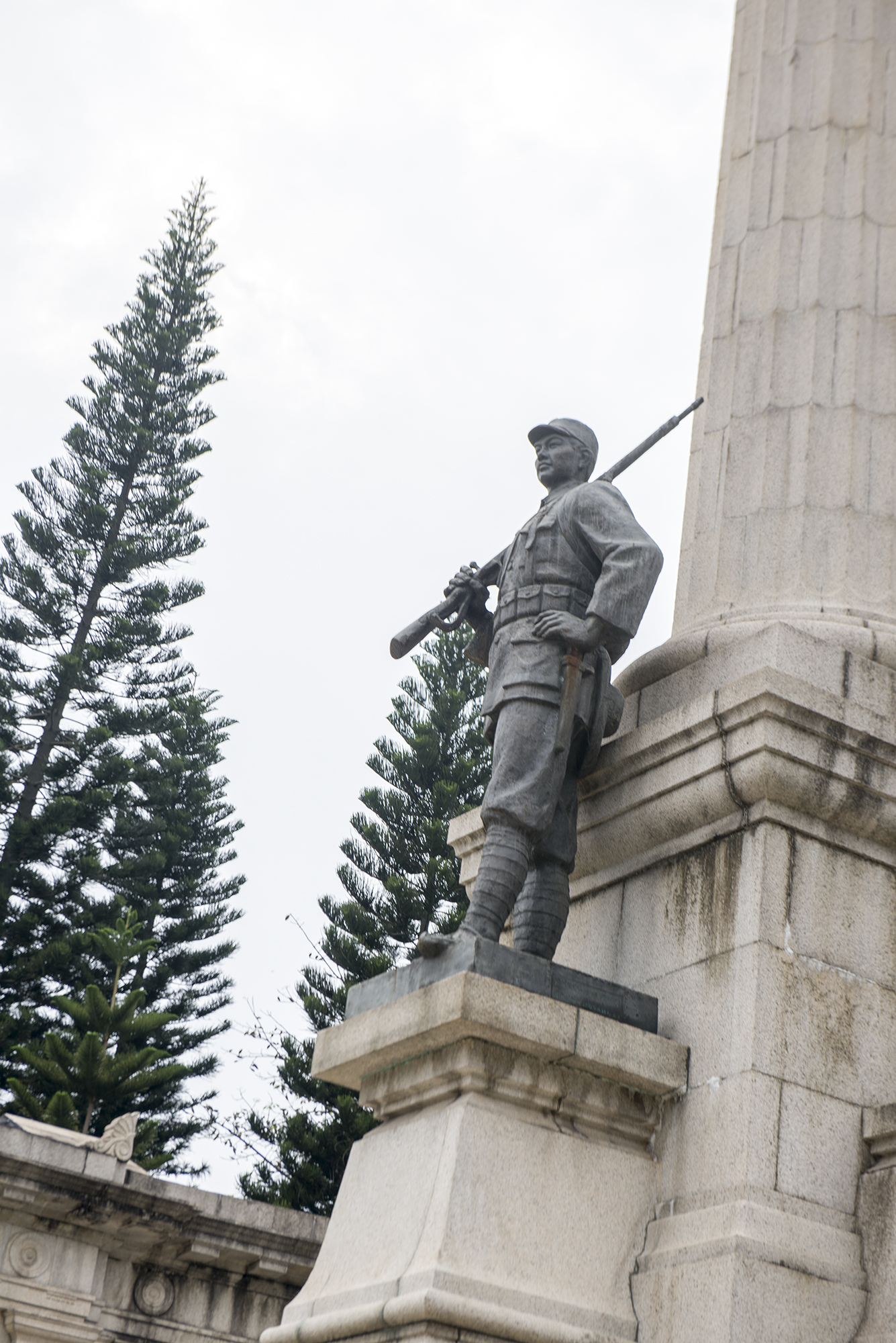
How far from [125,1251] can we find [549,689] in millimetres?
6560

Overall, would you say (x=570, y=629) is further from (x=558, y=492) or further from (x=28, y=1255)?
(x=28, y=1255)

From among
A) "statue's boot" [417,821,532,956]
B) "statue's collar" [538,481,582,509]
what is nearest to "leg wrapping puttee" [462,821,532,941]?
"statue's boot" [417,821,532,956]

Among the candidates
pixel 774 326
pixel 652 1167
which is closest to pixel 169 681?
pixel 774 326

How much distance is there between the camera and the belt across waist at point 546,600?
6336 mm

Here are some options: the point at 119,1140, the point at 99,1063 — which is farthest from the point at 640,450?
the point at 99,1063

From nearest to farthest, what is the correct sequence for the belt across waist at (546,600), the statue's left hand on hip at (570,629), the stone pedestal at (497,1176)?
the stone pedestal at (497,1176) → the statue's left hand on hip at (570,629) → the belt across waist at (546,600)

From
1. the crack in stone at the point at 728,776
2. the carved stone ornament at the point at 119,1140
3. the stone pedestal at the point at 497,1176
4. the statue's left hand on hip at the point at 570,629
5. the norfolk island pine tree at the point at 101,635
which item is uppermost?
the norfolk island pine tree at the point at 101,635

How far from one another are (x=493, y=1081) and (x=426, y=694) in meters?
18.9

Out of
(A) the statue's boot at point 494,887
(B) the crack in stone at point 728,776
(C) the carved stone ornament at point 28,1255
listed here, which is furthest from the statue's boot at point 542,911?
(C) the carved stone ornament at point 28,1255

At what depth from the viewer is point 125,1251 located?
10750 mm

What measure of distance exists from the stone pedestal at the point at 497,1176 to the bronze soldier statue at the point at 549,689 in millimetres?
427

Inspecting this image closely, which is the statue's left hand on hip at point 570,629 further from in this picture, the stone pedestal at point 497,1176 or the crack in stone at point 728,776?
the stone pedestal at point 497,1176

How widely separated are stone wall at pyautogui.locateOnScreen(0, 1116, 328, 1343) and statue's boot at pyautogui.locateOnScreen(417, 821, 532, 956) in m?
5.57

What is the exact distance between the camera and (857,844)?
19.6 feet
